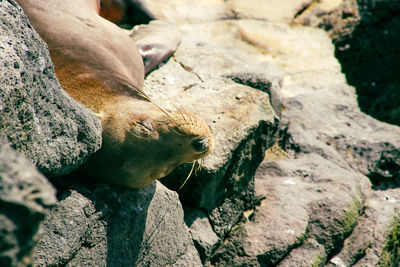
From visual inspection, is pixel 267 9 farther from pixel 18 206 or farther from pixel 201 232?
pixel 18 206

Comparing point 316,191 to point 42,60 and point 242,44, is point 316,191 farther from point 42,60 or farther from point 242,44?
point 242,44

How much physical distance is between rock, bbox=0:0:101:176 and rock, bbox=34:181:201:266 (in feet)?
0.80

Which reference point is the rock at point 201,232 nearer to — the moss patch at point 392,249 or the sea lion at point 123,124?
the sea lion at point 123,124

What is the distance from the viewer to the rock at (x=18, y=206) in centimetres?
121

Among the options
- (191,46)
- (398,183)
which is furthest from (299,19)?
(398,183)

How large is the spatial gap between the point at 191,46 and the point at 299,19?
2.92m

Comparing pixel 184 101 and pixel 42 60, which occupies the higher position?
pixel 42 60

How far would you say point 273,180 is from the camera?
4.25m

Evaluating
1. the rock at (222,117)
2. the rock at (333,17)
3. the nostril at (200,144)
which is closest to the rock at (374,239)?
the rock at (222,117)

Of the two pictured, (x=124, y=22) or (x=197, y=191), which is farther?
(x=124, y=22)

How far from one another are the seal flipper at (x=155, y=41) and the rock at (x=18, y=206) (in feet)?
10.5

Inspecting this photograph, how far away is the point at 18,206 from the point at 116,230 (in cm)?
145

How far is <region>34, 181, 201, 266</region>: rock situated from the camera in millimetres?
2283

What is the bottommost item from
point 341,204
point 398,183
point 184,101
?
point 398,183
